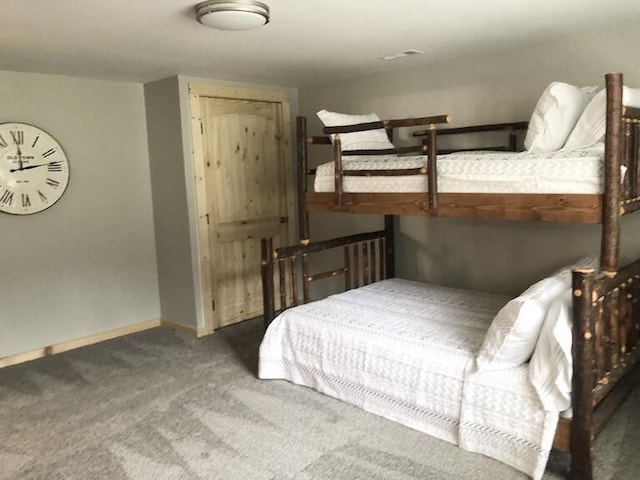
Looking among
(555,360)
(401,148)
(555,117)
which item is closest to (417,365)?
(555,360)

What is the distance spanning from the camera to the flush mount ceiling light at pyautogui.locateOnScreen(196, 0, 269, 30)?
2328 millimetres

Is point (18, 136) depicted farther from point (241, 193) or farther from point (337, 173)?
point (337, 173)

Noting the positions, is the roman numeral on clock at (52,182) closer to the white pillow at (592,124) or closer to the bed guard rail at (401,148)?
the bed guard rail at (401,148)

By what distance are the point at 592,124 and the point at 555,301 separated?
0.88 m

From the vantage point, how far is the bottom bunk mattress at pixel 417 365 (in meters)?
2.31

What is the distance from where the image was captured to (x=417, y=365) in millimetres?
2648

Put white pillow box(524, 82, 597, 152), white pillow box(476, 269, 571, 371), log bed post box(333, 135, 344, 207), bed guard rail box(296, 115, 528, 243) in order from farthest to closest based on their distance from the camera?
log bed post box(333, 135, 344, 207) < bed guard rail box(296, 115, 528, 243) < white pillow box(524, 82, 597, 152) < white pillow box(476, 269, 571, 371)

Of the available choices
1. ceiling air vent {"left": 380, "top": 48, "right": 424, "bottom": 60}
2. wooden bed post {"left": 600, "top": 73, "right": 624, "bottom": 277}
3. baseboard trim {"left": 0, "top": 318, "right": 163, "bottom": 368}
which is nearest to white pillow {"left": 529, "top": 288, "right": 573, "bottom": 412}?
wooden bed post {"left": 600, "top": 73, "right": 624, "bottom": 277}

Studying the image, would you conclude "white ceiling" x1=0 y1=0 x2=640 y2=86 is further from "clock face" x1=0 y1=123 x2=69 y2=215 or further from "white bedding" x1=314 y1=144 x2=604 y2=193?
"white bedding" x1=314 y1=144 x2=604 y2=193

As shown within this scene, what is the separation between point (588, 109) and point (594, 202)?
58 centimetres

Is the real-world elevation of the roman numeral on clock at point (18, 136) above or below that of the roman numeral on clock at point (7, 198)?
above

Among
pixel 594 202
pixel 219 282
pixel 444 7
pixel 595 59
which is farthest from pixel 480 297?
pixel 219 282

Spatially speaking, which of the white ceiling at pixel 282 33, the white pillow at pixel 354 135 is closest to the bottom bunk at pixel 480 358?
the white pillow at pixel 354 135

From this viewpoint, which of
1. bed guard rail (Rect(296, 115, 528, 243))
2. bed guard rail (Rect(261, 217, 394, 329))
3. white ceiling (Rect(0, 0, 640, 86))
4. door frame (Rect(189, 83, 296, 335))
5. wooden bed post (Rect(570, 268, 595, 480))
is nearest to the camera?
wooden bed post (Rect(570, 268, 595, 480))
